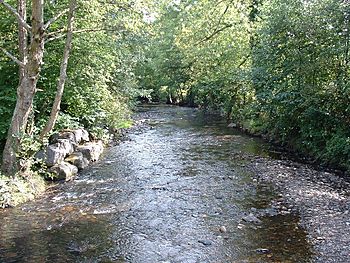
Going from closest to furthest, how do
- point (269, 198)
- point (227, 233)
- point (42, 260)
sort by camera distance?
point (42, 260) → point (227, 233) → point (269, 198)

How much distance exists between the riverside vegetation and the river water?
156 centimetres

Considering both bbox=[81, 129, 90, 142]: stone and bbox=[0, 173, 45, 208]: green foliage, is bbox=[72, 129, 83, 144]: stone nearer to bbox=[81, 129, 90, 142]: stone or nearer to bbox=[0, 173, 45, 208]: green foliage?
bbox=[81, 129, 90, 142]: stone

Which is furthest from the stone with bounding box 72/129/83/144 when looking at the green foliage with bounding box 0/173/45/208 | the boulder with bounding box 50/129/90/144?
the green foliage with bounding box 0/173/45/208

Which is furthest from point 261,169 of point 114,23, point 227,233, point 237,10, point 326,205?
point 237,10

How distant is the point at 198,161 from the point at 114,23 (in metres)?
5.52

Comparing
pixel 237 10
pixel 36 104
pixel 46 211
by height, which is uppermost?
pixel 237 10

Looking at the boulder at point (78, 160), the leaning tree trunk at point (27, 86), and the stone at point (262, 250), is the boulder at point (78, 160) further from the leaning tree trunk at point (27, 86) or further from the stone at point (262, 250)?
the stone at point (262, 250)

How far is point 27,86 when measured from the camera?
30.8 feet

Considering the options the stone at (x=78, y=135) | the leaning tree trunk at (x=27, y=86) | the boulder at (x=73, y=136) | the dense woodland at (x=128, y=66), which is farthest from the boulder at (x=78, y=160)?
the leaning tree trunk at (x=27, y=86)

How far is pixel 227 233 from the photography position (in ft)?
23.1

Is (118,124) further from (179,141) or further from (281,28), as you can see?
(281,28)

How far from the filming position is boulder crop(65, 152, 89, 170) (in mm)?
12172

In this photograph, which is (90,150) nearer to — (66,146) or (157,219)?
(66,146)

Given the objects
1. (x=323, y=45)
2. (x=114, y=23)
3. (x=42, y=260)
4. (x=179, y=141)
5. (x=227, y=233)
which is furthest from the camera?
(x=179, y=141)
